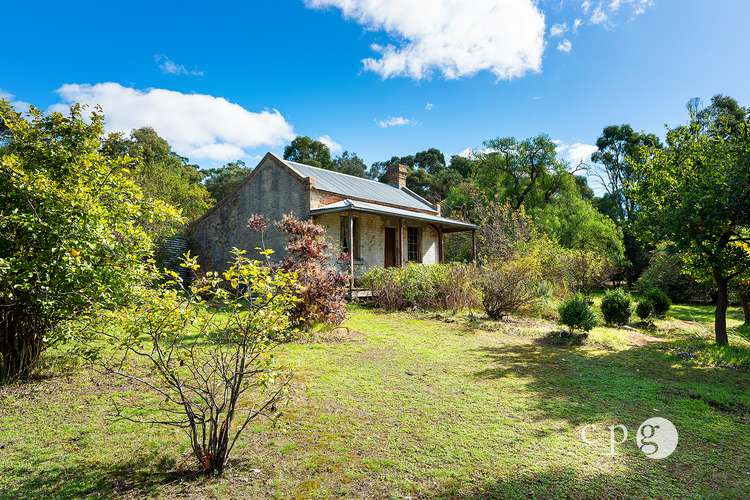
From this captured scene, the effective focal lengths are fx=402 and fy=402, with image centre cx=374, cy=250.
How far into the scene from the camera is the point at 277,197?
57.2 ft

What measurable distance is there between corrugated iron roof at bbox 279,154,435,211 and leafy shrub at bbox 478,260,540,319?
8445 millimetres

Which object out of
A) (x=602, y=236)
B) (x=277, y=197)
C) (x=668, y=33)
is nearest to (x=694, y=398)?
(x=668, y=33)

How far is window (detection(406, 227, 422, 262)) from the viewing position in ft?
68.2

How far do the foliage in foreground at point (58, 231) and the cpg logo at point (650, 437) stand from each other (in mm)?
5257

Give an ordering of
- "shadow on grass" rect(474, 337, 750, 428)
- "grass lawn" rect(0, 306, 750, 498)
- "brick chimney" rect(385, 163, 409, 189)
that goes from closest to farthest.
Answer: "grass lawn" rect(0, 306, 750, 498), "shadow on grass" rect(474, 337, 750, 428), "brick chimney" rect(385, 163, 409, 189)

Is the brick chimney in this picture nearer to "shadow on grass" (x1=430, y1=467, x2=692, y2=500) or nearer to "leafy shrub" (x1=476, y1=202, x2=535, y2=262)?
"leafy shrub" (x1=476, y1=202, x2=535, y2=262)

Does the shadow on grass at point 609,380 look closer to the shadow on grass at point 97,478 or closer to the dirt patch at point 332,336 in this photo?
the dirt patch at point 332,336

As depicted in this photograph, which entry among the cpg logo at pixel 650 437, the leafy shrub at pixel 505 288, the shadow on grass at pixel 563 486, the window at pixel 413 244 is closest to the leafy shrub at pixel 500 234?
the window at pixel 413 244

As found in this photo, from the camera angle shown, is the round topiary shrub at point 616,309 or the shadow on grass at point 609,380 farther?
the round topiary shrub at point 616,309

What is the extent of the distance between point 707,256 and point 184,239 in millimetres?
20519

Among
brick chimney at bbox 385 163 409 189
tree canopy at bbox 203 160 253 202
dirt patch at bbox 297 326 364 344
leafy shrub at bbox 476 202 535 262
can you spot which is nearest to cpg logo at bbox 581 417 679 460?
dirt patch at bbox 297 326 364 344

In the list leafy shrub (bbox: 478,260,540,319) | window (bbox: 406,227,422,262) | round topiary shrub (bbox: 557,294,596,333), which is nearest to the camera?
round topiary shrub (bbox: 557,294,596,333)

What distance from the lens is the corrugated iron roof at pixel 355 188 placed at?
18.1 metres

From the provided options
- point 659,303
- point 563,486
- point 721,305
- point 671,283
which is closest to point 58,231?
point 563,486
